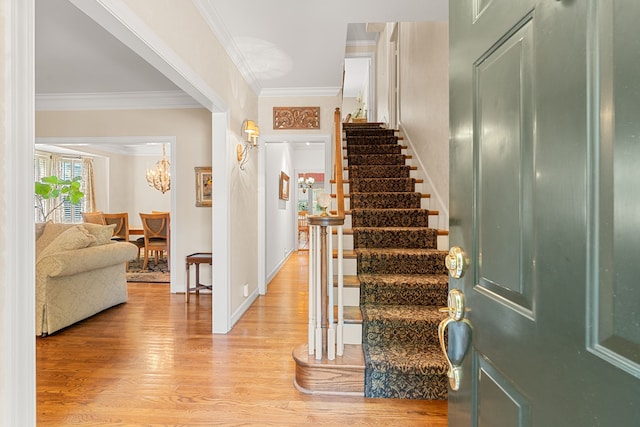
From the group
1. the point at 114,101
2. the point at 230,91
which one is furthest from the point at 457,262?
the point at 114,101

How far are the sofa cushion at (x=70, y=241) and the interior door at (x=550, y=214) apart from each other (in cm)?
368

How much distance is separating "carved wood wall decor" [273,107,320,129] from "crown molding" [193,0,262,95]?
54 centimetres

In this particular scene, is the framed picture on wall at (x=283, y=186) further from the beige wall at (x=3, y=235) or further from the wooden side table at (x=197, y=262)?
the beige wall at (x=3, y=235)

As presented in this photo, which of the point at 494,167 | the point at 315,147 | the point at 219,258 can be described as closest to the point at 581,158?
the point at 494,167

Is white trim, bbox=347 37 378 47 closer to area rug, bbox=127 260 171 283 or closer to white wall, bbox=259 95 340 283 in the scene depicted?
white wall, bbox=259 95 340 283

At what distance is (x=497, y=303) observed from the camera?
667 mm

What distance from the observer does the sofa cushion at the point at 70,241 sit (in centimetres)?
326

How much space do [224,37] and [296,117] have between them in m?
1.63

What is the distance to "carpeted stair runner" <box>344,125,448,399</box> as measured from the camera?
6.83 feet

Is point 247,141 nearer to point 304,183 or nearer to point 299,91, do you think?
point 299,91

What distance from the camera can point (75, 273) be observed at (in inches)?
128

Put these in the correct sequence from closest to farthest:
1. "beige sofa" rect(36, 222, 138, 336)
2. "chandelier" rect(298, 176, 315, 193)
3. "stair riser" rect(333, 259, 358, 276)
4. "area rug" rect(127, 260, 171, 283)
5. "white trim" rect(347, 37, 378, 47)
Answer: "stair riser" rect(333, 259, 358, 276) → "beige sofa" rect(36, 222, 138, 336) → "area rug" rect(127, 260, 171, 283) → "white trim" rect(347, 37, 378, 47) → "chandelier" rect(298, 176, 315, 193)

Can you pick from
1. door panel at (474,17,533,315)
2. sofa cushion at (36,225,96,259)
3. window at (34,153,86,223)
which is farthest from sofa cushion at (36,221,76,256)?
window at (34,153,86,223)

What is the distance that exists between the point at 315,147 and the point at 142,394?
7480mm
